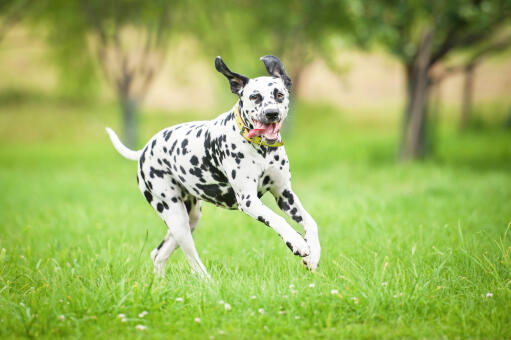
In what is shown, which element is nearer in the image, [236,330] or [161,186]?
[236,330]

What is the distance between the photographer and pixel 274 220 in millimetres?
4039

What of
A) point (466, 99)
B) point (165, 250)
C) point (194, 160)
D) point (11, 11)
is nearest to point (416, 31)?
point (466, 99)

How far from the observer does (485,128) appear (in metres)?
20.3

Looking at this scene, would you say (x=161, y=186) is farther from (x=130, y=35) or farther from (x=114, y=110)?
(x=114, y=110)

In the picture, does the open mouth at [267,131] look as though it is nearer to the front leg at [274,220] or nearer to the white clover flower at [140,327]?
the front leg at [274,220]

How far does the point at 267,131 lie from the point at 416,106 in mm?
8979

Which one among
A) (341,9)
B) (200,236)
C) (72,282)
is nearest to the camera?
(72,282)

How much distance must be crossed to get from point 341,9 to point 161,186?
37.4ft

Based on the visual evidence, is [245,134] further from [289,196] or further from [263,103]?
[289,196]

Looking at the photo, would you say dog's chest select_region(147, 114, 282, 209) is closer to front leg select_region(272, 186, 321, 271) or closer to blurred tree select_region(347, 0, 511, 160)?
front leg select_region(272, 186, 321, 271)

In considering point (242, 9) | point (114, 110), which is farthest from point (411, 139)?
point (114, 110)

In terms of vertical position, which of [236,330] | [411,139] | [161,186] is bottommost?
[236,330]

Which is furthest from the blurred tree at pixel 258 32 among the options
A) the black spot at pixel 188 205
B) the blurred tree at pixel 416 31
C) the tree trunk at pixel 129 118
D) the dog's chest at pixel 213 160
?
the dog's chest at pixel 213 160

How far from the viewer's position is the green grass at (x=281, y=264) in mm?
3770
